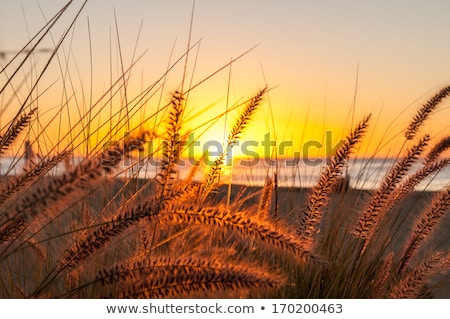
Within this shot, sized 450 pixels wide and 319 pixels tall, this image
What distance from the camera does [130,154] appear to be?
1.10m

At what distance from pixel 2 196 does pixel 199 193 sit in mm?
809

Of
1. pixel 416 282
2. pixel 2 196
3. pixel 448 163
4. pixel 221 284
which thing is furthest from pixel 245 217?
pixel 448 163

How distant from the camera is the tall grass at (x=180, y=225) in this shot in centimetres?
125

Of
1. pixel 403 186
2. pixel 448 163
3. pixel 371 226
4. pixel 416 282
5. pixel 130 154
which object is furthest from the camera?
pixel 448 163

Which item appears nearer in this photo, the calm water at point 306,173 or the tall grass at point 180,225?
the tall grass at point 180,225

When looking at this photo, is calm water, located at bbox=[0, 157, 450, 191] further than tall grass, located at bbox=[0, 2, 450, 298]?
Yes

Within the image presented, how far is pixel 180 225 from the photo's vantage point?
2.25 meters

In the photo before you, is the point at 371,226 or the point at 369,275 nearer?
the point at 371,226

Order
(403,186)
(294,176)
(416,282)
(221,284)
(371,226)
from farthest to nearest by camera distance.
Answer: (294,176) → (403,186) → (371,226) → (416,282) → (221,284)

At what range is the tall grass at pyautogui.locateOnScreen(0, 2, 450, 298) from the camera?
125 centimetres

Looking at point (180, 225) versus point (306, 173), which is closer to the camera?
point (180, 225)

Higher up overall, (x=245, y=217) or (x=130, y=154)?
(x=130, y=154)
